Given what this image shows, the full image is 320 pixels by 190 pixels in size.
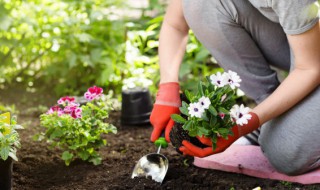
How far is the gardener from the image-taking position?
2141 mm

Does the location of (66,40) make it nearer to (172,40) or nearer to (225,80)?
(172,40)

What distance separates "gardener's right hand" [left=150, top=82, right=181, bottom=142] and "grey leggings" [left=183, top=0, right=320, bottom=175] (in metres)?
0.27

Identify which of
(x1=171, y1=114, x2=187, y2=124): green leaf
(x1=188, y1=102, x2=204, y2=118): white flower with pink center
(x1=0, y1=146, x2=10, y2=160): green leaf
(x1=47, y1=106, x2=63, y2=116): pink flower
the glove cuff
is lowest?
(x1=47, y1=106, x2=63, y2=116): pink flower

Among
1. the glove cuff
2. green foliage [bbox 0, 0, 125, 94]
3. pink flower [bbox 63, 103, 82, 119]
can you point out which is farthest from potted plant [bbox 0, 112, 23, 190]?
green foliage [bbox 0, 0, 125, 94]


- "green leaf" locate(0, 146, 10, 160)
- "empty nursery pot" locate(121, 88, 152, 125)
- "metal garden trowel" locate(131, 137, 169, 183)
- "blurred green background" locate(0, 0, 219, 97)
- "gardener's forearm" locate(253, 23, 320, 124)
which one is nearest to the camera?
"green leaf" locate(0, 146, 10, 160)

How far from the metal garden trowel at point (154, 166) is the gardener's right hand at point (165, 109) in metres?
0.04

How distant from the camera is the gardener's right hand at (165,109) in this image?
235 centimetres

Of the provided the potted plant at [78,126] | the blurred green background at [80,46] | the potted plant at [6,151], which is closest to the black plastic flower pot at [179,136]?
the potted plant at [78,126]

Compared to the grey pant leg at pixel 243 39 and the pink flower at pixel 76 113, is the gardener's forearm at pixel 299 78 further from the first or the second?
the pink flower at pixel 76 113

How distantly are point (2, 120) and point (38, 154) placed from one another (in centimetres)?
49

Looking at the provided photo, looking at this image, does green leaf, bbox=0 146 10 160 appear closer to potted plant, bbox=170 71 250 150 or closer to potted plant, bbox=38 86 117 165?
potted plant, bbox=38 86 117 165

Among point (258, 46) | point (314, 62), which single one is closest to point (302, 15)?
point (314, 62)

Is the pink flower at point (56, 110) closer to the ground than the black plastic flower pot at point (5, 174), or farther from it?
farther from it

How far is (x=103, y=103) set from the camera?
8.19ft
